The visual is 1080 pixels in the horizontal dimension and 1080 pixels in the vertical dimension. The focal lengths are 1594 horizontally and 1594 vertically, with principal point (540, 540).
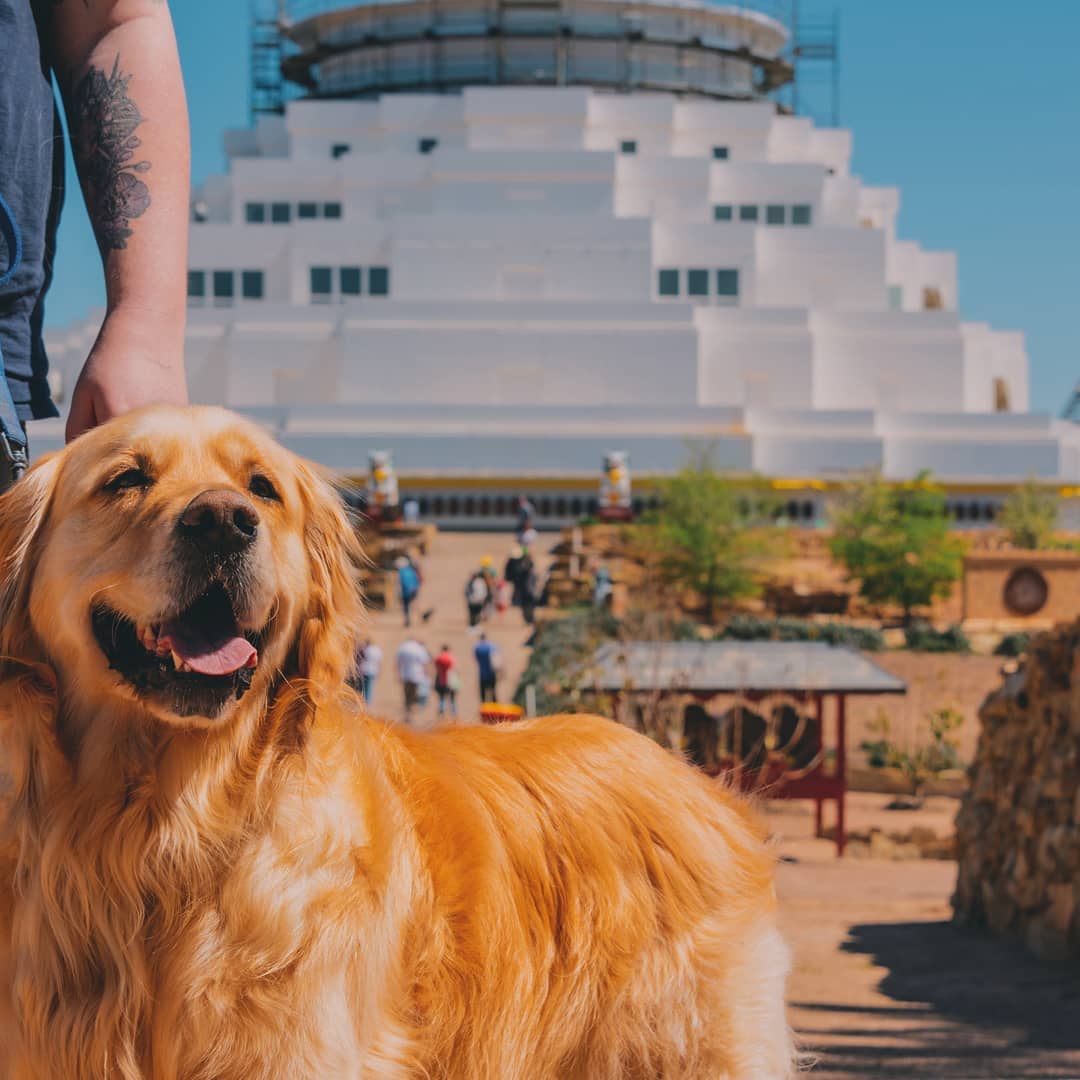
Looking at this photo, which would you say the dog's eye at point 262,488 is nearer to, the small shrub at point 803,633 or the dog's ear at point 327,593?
the dog's ear at point 327,593

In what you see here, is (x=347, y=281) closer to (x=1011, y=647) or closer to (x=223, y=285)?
(x=223, y=285)

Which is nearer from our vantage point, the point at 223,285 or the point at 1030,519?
the point at 1030,519

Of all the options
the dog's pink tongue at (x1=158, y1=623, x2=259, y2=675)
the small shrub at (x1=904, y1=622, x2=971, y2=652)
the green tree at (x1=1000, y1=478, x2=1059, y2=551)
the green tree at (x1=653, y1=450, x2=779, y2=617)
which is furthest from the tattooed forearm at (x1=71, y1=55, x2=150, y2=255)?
the green tree at (x1=1000, y1=478, x2=1059, y2=551)

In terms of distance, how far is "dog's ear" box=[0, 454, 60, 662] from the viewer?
2916mm

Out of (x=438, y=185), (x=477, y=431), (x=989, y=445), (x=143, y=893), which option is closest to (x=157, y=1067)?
(x=143, y=893)

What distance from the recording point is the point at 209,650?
287 centimetres

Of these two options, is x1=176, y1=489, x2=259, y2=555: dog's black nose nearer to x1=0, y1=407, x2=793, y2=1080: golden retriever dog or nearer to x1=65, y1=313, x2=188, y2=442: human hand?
x1=0, y1=407, x2=793, y2=1080: golden retriever dog

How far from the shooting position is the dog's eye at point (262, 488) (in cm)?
311

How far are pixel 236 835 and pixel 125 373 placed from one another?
3.29ft

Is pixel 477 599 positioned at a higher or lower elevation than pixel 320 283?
lower

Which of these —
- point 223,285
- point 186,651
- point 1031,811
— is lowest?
point 1031,811

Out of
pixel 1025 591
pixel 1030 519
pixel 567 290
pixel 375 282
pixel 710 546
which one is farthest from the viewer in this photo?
pixel 375 282

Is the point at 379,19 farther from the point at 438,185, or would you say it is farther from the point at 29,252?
the point at 29,252

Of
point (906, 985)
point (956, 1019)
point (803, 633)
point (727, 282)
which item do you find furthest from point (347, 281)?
point (956, 1019)
